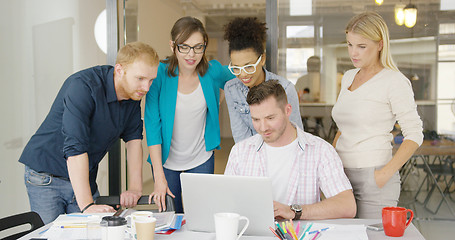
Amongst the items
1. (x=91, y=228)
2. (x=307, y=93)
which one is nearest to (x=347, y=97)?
(x=307, y=93)

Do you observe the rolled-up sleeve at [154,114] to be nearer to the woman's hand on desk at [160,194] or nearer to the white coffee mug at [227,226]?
the woman's hand on desk at [160,194]

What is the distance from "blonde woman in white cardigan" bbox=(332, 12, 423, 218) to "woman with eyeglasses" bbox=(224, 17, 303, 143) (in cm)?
35

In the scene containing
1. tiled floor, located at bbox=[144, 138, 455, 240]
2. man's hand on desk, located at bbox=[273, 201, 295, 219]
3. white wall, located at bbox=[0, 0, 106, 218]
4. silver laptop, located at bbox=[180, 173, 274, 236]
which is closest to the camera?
silver laptop, located at bbox=[180, 173, 274, 236]

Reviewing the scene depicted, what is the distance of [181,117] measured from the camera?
2.97 meters

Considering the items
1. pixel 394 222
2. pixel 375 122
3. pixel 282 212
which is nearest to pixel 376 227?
pixel 394 222

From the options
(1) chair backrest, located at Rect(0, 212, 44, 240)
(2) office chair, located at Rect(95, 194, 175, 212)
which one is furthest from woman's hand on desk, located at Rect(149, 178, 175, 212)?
(1) chair backrest, located at Rect(0, 212, 44, 240)

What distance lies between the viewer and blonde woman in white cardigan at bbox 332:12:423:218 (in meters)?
2.46

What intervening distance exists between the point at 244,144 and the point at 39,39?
2.33 metres

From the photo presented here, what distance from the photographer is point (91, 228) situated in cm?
166

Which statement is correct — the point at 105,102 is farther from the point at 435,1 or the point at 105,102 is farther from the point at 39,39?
the point at 435,1

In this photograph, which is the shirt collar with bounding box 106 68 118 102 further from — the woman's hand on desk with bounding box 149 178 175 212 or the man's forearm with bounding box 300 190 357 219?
the man's forearm with bounding box 300 190 357 219

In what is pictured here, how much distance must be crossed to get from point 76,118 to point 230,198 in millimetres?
975

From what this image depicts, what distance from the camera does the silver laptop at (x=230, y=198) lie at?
1734 mm

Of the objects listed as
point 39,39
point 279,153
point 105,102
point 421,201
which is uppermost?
point 39,39
